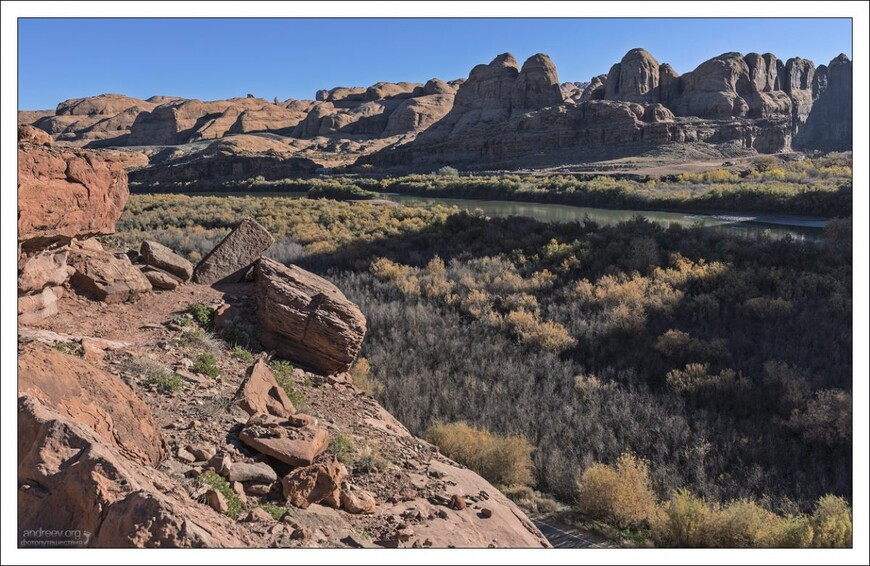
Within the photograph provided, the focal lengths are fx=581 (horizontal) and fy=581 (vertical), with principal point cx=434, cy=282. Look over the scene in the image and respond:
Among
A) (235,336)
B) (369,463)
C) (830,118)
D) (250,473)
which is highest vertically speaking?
(830,118)

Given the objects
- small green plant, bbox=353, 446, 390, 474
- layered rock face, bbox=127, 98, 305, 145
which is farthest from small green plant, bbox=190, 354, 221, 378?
layered rock face, bbox=127, 98, 305, 145

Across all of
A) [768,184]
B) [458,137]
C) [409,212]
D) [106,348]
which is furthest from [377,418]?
[458,137]

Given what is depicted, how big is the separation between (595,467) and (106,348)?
572cm

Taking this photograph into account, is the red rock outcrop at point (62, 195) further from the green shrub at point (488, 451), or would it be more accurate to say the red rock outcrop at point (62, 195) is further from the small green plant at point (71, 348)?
the green shrub at point (488, 451)

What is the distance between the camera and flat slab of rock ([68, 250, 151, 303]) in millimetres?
8070

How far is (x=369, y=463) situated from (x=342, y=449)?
31 cm

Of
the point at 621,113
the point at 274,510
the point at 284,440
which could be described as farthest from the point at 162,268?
the point at 621,113

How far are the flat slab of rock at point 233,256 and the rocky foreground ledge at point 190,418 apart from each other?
29.1 inches

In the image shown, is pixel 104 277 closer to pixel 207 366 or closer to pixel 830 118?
pixel 207 366

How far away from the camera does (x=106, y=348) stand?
21.8 feet

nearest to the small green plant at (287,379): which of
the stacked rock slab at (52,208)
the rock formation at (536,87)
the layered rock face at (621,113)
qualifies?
the stacked rock slab at (52,208)

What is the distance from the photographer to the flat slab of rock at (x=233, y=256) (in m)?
10.2

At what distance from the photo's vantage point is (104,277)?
822 centimetres

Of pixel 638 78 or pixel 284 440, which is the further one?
pixel 638 78
